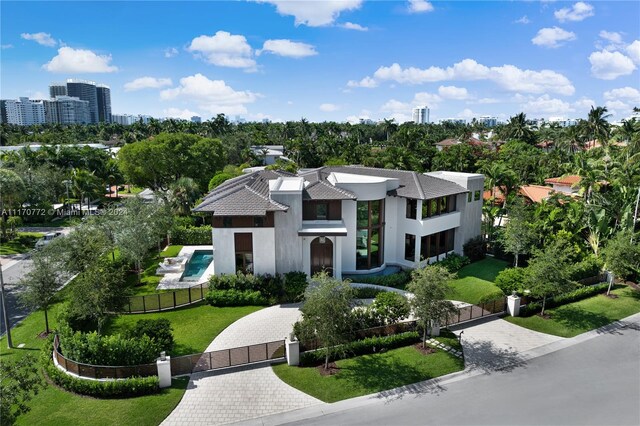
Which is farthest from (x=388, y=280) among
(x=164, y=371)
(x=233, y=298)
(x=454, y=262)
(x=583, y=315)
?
(x=164, y=371)

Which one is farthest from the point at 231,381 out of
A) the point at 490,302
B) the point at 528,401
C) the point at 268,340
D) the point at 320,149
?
the point at 320,149

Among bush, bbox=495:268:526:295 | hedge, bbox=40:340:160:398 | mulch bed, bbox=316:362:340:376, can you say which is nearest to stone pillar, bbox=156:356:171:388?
hedge, bbox=40:340:160:398

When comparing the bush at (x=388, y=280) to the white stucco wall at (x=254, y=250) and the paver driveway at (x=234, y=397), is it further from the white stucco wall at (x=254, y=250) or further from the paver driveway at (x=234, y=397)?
the paver driveway at (x=234, y=397)

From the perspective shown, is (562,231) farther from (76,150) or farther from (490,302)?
(76,150)

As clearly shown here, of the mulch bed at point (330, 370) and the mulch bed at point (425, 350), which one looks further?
the mulch bed at point (425, 350)

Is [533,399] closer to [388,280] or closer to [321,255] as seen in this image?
[388,280]

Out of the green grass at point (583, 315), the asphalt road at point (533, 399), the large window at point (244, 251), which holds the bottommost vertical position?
the asphalt road at point (533, 399)

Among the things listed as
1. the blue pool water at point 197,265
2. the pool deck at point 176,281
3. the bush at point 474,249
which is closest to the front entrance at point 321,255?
the pool deck at point 176,281
